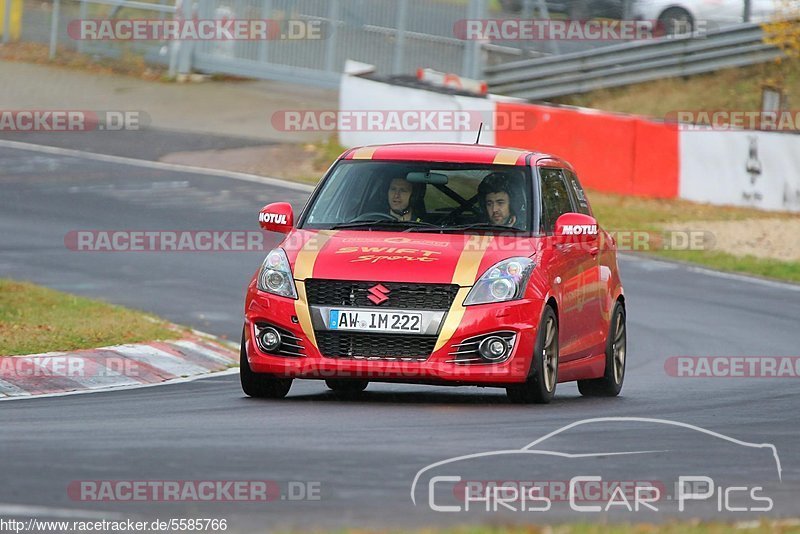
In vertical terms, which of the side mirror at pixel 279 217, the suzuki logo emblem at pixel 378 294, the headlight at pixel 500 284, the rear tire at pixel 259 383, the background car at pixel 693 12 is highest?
the background car at pixel 693 12

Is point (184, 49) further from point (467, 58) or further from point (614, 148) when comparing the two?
point (614, 148)

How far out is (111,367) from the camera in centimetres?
1219

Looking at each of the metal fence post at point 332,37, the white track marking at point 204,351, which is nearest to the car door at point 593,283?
the white track marking at point 204,351

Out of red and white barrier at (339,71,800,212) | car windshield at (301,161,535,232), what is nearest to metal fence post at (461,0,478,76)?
red and white barrier at (339,71,800,212)

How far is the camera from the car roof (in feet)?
36.5

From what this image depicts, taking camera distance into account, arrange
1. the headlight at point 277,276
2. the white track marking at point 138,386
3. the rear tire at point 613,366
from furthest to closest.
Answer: the rear tire at point 613,366 < the white track marking at point 138,386 < the headlight at point 277,276

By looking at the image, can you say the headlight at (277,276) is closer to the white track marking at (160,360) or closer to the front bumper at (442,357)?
the front bumper at (442,357)

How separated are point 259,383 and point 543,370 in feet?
5.87

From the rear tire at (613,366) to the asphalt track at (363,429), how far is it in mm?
164

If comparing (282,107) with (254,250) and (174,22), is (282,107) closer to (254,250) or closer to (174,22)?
(174,22)

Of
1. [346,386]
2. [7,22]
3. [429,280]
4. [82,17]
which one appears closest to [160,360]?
[346,386]

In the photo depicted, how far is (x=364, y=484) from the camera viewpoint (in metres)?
6.95

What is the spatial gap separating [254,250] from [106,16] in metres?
17.7

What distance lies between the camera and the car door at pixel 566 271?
1071 centimetres
